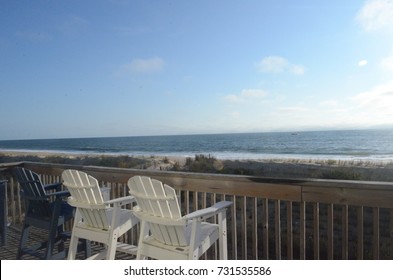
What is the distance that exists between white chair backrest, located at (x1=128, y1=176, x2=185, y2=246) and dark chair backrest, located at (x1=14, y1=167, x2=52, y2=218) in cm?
117

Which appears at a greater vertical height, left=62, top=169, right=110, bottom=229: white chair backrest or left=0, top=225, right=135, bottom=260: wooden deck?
left=62, top=169, right=110, bottom=229: white chair backrest

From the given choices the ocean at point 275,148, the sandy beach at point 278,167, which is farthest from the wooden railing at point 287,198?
the ocean at point 275,148

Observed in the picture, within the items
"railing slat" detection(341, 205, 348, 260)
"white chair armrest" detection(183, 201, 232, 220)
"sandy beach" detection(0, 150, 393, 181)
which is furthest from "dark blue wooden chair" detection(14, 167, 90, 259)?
"sandy beach" detection(0, 150, 393, 181)

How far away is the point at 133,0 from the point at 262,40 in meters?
2.69

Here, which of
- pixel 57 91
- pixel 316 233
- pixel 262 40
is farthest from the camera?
pixel 57 91

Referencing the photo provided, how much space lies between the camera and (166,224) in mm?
1980

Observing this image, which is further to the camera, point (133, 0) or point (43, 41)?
point (43, 41)

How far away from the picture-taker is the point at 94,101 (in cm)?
1560

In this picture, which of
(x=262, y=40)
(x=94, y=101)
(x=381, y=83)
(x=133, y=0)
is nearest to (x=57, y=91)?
(x=94, y=101)

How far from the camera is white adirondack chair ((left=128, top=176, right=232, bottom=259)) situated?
1976mm

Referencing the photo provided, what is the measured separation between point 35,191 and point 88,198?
0.69 meters

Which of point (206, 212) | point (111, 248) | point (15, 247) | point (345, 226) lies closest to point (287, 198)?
point (345, 226)

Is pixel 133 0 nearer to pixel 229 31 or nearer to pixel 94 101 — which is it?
pixel 229 31

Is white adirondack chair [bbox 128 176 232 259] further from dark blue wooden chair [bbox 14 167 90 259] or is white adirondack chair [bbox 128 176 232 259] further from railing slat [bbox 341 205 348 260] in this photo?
dark blue wooden chair [bbox 14 167 90 259]
